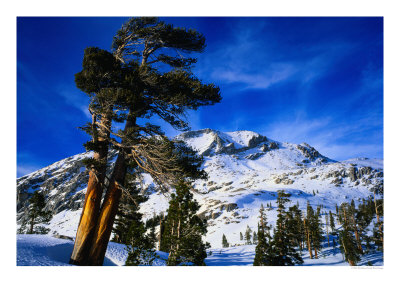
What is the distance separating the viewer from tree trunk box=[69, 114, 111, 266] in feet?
17.5

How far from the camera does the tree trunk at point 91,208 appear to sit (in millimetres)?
5344

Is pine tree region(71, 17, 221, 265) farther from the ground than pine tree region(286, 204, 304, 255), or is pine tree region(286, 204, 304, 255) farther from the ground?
pine tree region(71, 17, 221, 265)

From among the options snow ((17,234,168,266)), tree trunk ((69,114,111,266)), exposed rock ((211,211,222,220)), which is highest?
tree trunk ((69,114,111,266))

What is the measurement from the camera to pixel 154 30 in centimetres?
731

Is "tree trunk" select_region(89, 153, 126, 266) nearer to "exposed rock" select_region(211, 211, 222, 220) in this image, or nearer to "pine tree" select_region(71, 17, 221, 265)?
"pine tree" select_region(71, 17, 221, 265)

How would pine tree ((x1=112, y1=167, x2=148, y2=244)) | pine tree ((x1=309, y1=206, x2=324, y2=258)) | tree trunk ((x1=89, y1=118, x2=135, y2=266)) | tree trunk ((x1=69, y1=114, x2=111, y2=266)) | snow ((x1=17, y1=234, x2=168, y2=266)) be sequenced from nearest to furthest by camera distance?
snow ((x1=17, y1=234, x2=168, y2=266)), tree trunk ((x1=69, y1=114, x2=111, y2=266)), tree trunk ((x1=89, y1=118, x2=135, y2=266)), pine tree ((x1=112, y1=167, x2=148, y2=244)), pine tree ((x1=309, y1=206, x2=324, y2=258))

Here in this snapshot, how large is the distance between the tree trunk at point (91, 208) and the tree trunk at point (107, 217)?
0.14 meters

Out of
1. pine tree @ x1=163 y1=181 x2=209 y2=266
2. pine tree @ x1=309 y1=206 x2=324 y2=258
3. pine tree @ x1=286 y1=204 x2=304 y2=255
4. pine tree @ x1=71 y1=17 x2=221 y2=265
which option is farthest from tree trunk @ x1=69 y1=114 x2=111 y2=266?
pine tree @ x1=309 y1=206 x2=324 y2=258

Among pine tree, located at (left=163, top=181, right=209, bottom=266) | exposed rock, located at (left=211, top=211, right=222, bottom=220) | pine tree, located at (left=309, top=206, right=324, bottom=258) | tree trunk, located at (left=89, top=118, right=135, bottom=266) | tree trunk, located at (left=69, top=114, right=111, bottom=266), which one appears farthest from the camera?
exposed rock, located at (left=211, top=211, right=222, bottom=220)

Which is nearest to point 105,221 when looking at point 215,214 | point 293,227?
point 293,227
